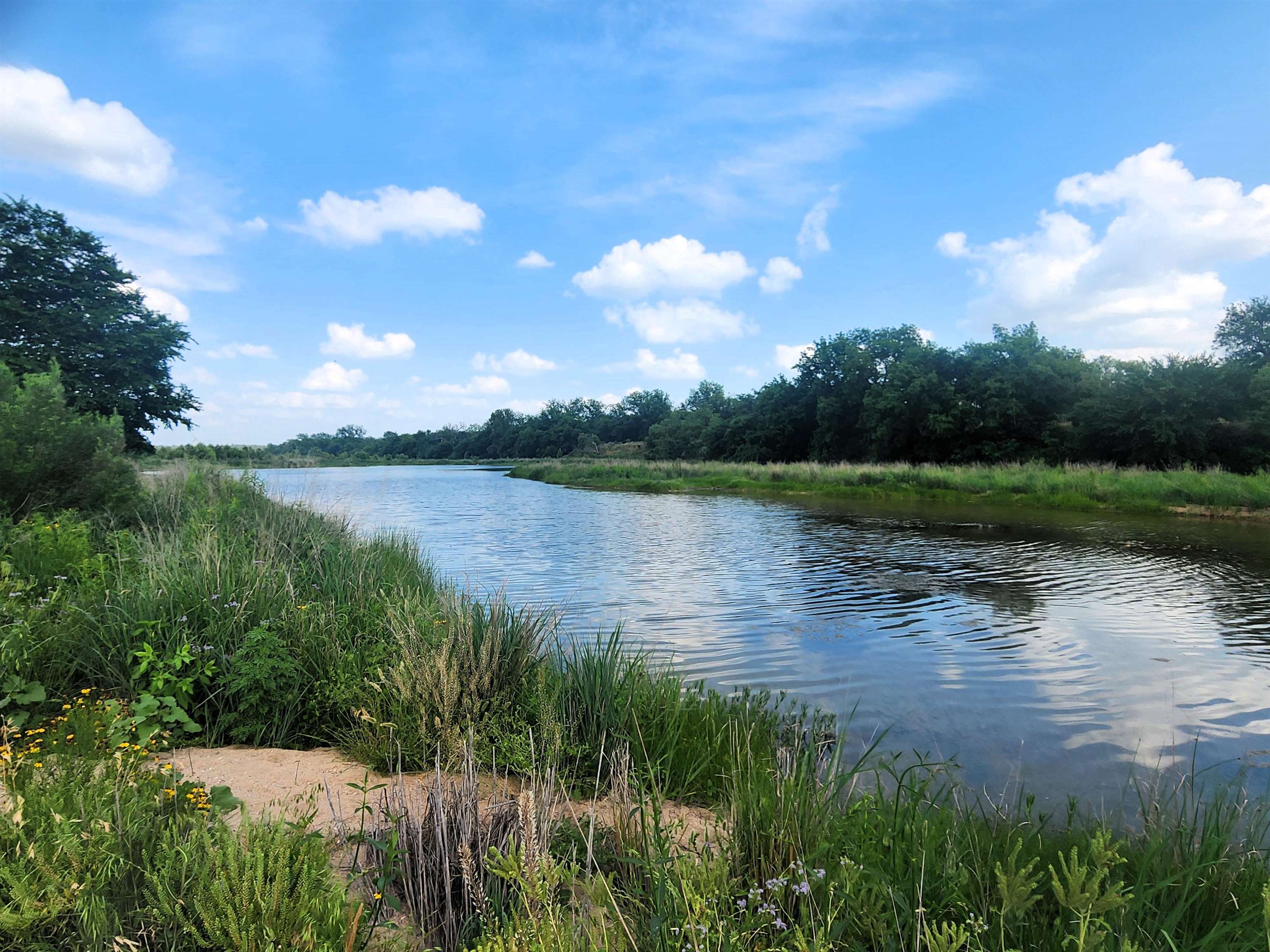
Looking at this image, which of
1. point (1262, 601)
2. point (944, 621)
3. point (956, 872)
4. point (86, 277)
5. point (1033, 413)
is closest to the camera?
point (956, 872)

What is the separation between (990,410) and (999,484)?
826 inches

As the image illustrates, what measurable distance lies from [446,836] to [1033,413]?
54.9 metres

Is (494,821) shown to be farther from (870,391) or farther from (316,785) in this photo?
(870,391)

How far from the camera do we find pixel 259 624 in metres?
5.64

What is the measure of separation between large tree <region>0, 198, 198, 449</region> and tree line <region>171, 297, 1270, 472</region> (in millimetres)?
6323

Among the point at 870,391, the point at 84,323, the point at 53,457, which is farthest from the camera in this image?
the point at 870,391

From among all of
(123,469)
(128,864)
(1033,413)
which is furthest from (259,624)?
(1033,413)

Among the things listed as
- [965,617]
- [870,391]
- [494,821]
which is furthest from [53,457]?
[870,391]

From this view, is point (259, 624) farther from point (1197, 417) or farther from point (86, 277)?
point (1197, 417)

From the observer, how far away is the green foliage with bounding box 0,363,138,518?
949 centimetres

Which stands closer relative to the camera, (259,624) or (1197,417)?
(259,624)

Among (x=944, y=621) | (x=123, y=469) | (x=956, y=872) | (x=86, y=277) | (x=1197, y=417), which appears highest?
(x=86, y=277)

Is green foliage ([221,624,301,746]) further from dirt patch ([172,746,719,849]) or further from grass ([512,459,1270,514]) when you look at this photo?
grass ([512,459,1270,514])

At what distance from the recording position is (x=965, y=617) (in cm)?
1040
